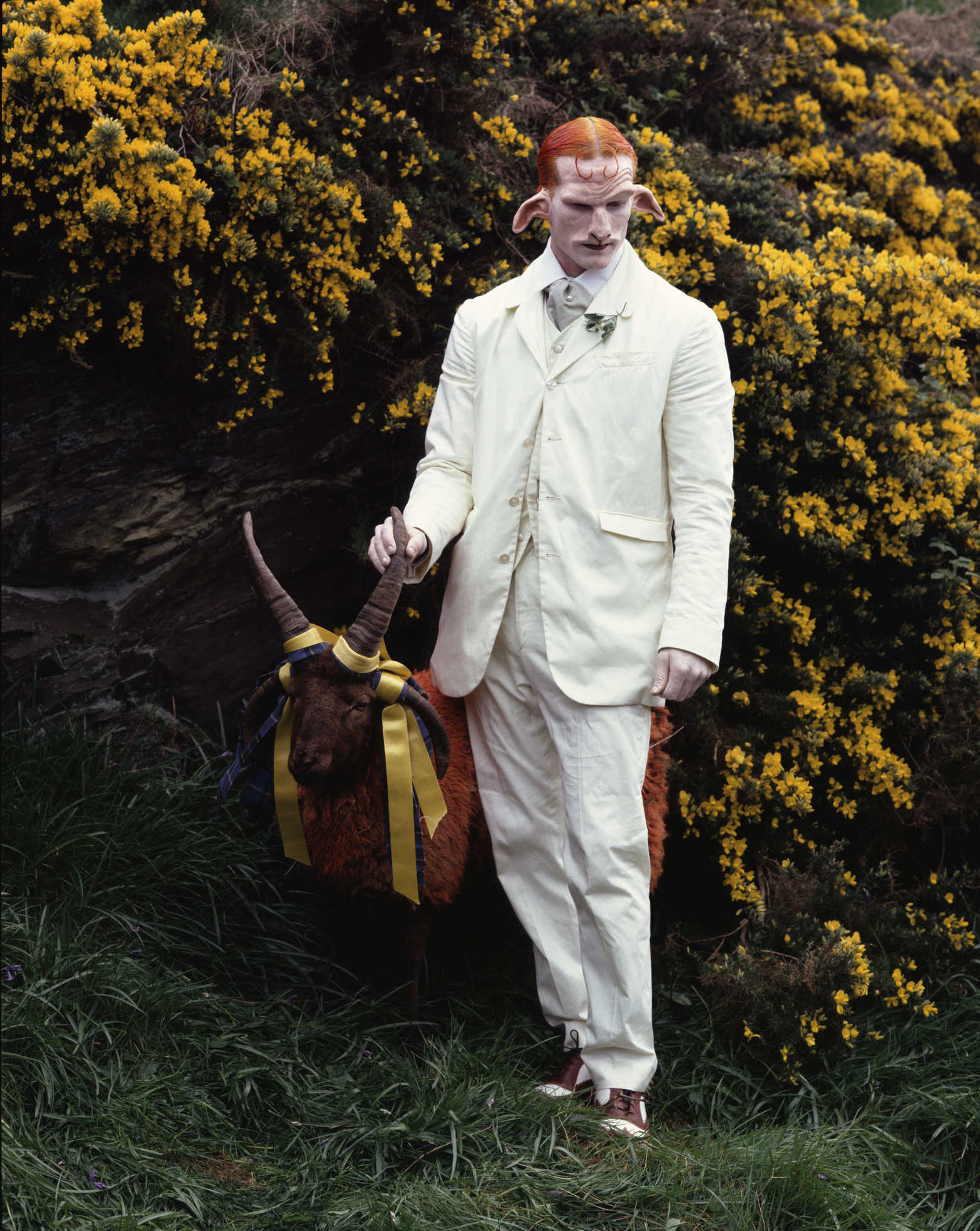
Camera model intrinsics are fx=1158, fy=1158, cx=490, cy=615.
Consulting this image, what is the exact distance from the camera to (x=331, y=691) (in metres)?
3.29

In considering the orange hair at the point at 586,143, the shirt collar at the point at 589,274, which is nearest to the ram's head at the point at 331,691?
the shirt collar at the point at 589,274

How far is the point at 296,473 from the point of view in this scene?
15.6ft

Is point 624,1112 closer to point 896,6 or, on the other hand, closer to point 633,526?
point 633,526

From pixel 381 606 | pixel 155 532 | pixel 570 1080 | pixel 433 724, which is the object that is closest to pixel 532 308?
pixel 381 606

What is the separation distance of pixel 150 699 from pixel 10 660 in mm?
542

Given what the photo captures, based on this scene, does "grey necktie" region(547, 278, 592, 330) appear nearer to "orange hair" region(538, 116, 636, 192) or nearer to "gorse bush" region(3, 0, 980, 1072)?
"orange hair" region(538, 116, 636, 192)

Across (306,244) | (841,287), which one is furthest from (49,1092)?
(841,287)

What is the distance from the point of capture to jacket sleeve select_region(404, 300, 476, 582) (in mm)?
3508

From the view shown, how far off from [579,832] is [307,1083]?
1130mm

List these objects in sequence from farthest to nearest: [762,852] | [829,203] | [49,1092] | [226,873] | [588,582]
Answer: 1. [829,203]
2. [762,852]
3. [226,873]
4. [588,582]
5. [49,1092]

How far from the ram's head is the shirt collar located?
2.86 feet

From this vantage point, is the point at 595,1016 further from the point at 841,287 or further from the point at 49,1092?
the point at 841,287

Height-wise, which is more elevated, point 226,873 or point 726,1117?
point 226,873

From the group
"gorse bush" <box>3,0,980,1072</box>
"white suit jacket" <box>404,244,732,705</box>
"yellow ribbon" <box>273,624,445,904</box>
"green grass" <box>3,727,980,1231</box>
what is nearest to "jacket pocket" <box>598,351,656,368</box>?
"white suit jacket" <box>404,244,732,705</box>
